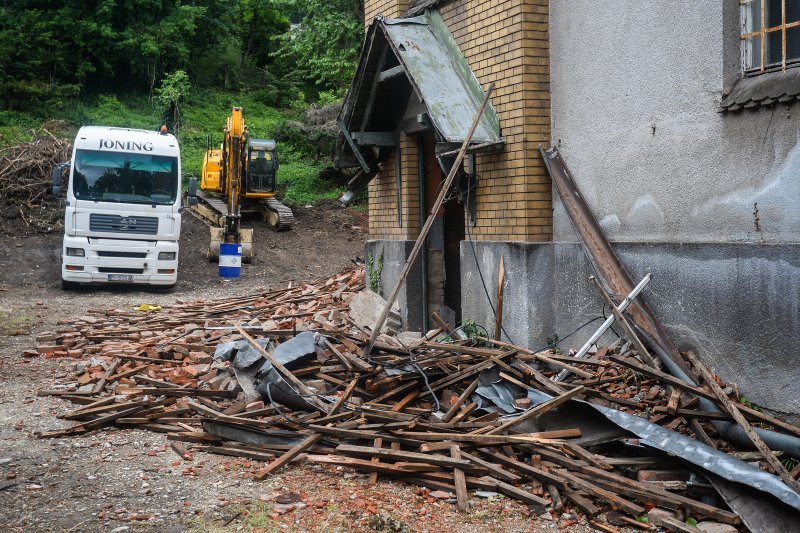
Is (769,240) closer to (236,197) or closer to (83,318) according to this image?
(83,318)

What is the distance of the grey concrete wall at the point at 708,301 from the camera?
6438 millimetres

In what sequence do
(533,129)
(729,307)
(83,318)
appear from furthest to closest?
(83,318), (533,129), (729,307)

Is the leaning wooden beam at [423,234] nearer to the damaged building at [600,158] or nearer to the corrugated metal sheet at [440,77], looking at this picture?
the corrugated metal sheet at [440,77]

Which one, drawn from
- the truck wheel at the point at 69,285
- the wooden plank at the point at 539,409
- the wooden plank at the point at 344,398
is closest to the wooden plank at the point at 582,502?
the wooden plank at the point at 539,409

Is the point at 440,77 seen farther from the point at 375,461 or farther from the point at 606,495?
the point at 606,495

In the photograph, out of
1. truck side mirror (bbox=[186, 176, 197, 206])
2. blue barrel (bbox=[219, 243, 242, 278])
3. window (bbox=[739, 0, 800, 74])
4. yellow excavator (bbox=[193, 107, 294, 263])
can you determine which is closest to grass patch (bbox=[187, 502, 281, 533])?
window (bbox=[739, 0, 800, 74])

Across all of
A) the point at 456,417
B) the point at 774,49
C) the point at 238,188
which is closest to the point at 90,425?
the point at 456,417

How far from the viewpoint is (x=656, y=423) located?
6387mm

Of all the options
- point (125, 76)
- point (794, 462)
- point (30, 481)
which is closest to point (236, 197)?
point (30, 481)

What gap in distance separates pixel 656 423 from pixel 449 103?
16.6 ft

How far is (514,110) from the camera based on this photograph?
9664mm

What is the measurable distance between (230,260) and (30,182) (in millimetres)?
9158

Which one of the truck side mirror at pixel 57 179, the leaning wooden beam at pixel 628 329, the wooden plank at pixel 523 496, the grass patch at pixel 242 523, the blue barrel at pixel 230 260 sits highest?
the truck side mirror at pixel 57 179

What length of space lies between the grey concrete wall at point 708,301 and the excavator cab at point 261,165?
1834 cm
